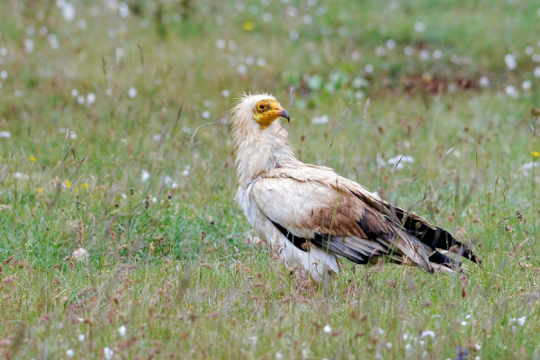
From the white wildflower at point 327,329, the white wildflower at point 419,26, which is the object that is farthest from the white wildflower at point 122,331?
the white wildflower at point 419,26

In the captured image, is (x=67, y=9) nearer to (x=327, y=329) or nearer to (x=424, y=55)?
(x=424, y=55)

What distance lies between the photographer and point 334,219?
4.66 m

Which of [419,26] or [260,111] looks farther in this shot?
[419,26]

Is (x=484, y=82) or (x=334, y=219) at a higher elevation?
(x=484, y=82)

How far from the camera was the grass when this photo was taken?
372cm

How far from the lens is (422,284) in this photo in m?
4.51

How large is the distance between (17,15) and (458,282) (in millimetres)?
8363

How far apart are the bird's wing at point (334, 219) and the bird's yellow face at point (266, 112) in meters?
0.65

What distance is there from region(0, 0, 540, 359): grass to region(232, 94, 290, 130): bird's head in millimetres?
462

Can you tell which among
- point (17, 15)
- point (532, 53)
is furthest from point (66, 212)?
point (532, 53)

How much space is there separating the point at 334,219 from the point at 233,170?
2.38 m

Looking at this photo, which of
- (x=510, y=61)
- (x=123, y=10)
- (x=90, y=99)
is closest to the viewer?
(x=90, y=99)

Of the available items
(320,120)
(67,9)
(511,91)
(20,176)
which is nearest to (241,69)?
(320,120)

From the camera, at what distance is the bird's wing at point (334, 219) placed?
4664 millimetres
